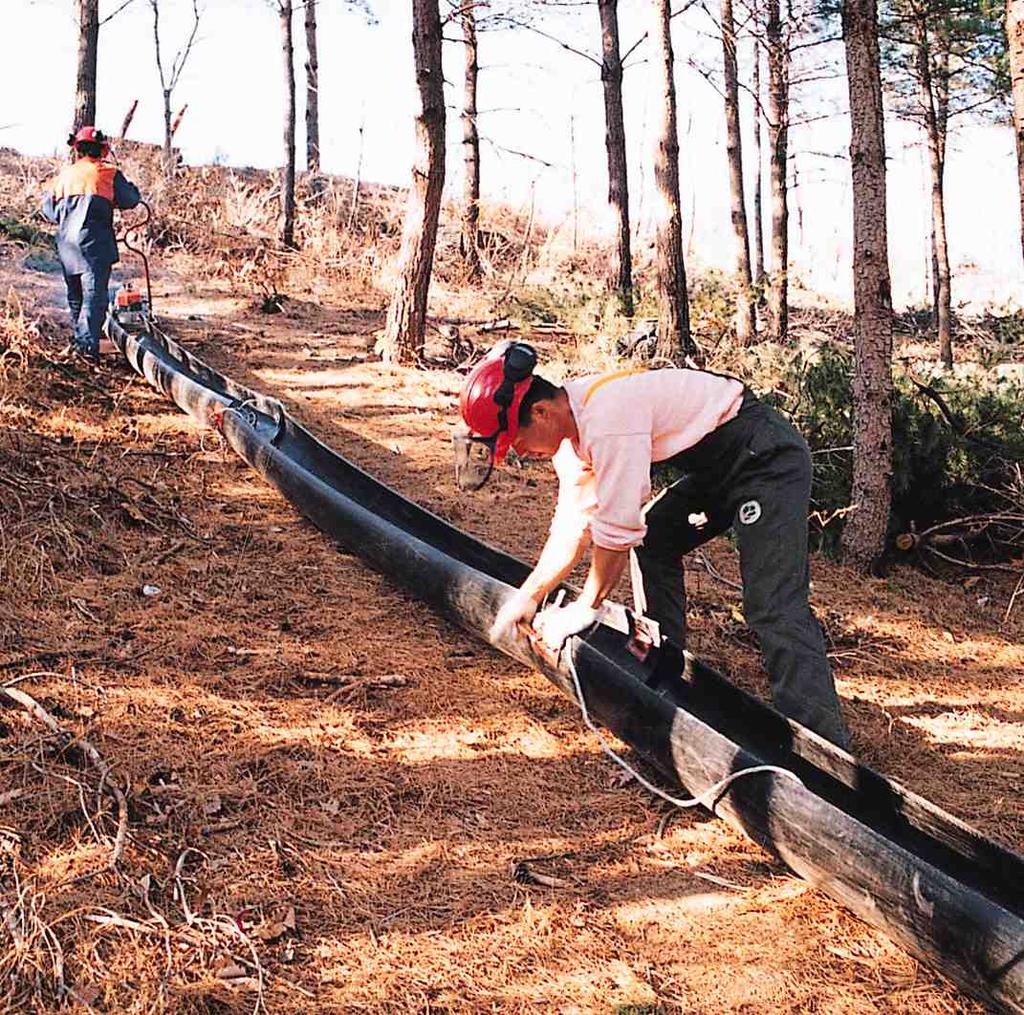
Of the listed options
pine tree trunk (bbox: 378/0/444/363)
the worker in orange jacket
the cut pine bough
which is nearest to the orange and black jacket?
the worker in orange jacket

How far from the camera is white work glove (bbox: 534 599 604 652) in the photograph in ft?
11.3

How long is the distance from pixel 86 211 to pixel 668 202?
18.3ft

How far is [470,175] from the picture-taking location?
1595cm

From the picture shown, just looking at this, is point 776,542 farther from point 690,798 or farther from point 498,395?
point 498,395

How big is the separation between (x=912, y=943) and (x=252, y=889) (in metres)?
1.88

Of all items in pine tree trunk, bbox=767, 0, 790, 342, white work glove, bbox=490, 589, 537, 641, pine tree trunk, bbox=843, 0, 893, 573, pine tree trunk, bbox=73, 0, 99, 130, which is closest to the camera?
white work glove, bbox=490, 589, 537, 641

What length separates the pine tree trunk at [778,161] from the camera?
12.5m

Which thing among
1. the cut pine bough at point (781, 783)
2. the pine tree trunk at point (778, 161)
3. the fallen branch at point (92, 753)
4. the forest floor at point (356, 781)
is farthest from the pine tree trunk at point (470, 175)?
the fallen branch at point (92, 753)

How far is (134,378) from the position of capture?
27.5 feet

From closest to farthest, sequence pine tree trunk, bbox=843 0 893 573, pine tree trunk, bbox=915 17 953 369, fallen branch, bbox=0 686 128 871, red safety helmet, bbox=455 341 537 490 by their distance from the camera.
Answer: fallen branch, bbox=0 686 128 871
red safety helmet, bbox=455 341 537 490
pine tree trunk, bbox=843 0 893 573
pine tree trunk, bbox=915 17 953 369

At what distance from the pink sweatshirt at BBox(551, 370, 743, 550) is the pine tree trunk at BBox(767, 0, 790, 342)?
8.85m

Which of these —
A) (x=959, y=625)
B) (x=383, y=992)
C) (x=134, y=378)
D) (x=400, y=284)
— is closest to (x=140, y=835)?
(x=383, y=992)

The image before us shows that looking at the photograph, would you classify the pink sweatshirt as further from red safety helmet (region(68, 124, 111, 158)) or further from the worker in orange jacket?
red safety helmet (region(68, 124, 111, 158))

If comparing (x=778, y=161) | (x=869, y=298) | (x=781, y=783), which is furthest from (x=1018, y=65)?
(x=778, y=161)
